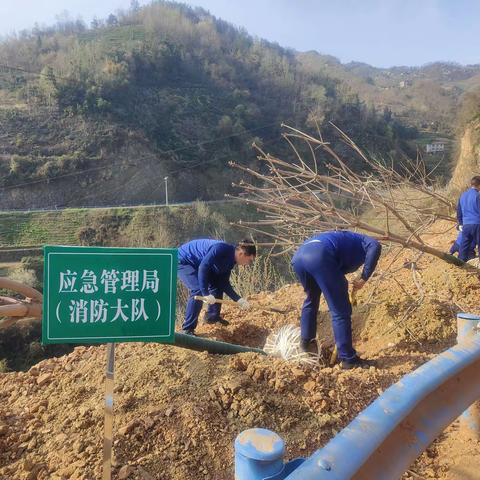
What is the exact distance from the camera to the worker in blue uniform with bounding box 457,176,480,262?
20.6ft

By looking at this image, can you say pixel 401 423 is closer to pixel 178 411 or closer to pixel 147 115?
pixel 178 411

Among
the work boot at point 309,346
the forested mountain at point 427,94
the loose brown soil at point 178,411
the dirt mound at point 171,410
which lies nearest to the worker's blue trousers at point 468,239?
the loose brown soil at point 178,411

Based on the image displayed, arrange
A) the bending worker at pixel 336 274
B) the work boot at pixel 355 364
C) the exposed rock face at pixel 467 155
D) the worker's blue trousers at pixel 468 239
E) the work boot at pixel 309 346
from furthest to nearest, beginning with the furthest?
the exposed rock face at pixel 467 155 < the worker's blue trousers at pixel 468 239 < the work boot at pixel 309 346 < the bending worker at pixel 336 274 < the work boot at pixel 355 364

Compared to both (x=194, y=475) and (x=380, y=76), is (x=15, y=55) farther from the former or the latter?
(x=380, y=76)

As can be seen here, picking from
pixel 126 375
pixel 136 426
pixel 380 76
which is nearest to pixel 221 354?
pixel 126 375

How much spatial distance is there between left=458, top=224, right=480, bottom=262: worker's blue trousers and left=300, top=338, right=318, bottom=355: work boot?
3.52m

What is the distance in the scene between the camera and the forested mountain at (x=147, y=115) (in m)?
42.9

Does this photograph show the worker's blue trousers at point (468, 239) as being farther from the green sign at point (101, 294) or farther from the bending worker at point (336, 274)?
the green sign at point (101, 294)

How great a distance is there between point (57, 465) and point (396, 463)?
162 centimetres

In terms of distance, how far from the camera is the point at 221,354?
3396 millimetres

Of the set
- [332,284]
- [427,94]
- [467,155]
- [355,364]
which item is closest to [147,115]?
[427,94]

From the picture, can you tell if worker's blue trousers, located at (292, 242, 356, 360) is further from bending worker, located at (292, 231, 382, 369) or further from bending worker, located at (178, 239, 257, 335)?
bending worker, located at (178, 239, 257, 335)

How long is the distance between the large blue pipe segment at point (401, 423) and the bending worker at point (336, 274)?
60.4 inches

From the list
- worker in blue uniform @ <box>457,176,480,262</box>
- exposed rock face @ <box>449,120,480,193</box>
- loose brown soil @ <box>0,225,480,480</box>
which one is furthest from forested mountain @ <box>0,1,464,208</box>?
loose brown soil @ <box>0,225,480,480</box>
